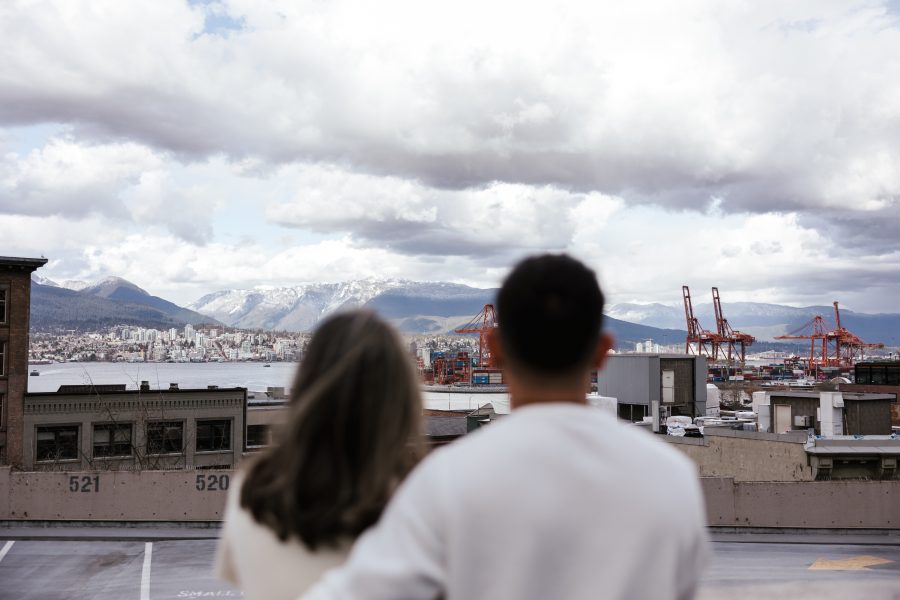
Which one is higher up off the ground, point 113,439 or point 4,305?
point 4,305

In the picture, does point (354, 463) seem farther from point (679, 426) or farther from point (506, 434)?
point (679, 426)

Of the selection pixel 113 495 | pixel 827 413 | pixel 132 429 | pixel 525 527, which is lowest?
pixel 113 495

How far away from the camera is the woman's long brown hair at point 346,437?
205 centimetres

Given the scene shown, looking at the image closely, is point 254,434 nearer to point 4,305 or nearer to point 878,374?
point 4,305

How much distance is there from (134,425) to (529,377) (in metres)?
44.1

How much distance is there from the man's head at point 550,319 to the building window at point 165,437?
4425 cm

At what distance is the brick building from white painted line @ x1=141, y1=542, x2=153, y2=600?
16.2 m

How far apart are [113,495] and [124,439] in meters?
12.4

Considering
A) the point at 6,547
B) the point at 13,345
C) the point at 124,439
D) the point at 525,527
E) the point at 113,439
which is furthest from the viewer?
the point at 113,439

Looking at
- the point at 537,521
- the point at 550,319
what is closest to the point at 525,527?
the point at 537,521

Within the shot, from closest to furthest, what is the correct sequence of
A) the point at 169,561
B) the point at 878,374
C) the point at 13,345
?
the point at 169,561 → the point at 13,345 → the point at 878,374

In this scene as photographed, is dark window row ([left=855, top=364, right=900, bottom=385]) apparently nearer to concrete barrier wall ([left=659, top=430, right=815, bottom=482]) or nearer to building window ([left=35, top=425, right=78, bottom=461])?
concrete barrier wall ([left=659, top=430, right=815, bottom=482])

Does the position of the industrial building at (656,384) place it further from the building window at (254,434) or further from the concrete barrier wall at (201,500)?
the concrete barrier wall at (201,500)

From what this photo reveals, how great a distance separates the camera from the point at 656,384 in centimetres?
5969
